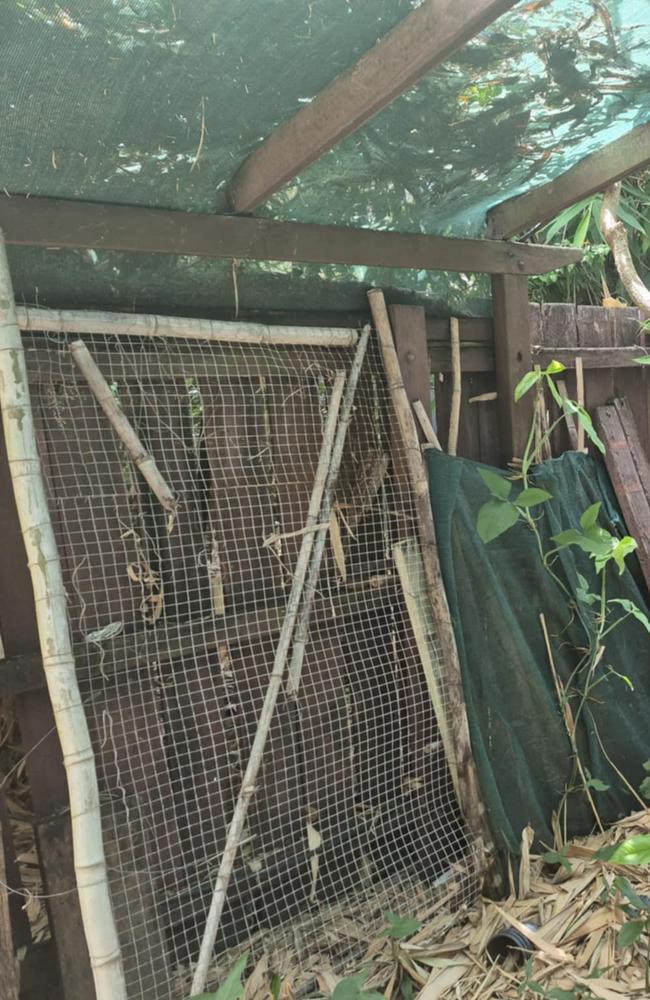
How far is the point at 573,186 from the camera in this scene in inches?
87.7

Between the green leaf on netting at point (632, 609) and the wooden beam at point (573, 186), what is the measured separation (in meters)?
1.33

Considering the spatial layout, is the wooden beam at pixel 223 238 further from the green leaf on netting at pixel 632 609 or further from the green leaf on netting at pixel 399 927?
the green leaf on netting at pixel 399 927

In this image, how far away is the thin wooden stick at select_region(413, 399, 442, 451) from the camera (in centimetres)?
227

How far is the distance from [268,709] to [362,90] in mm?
1495

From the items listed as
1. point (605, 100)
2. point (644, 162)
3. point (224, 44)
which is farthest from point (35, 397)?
point (644, 162)

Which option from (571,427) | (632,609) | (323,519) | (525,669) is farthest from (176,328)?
(632,609)

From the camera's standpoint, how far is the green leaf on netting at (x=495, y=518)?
6.92 feet

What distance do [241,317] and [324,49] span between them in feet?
2.44

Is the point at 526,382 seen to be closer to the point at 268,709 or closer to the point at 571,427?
the point at 571,427

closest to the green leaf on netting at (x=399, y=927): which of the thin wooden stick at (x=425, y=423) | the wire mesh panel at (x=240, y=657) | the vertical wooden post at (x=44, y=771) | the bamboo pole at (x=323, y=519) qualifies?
the wire mesh panel at (x=240, y=657)

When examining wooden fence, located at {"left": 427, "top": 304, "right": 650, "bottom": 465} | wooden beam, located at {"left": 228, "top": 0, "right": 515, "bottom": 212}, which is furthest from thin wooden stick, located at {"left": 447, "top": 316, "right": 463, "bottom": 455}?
wooden beam, located at {"left": 228, "top": 0, "right": 515, "bottom": 212}

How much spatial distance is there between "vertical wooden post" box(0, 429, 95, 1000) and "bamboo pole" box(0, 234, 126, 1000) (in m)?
0.19

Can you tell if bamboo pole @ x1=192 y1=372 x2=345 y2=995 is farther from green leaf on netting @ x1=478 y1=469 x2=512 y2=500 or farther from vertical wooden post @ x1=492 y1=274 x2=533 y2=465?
vertical wooden post @ x1=492 y1=274 x2=533 y2=465

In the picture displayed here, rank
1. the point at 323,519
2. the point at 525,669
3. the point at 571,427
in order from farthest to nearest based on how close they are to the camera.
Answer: the point at 571,427 < the point at 525,669 < the point at 323,519
